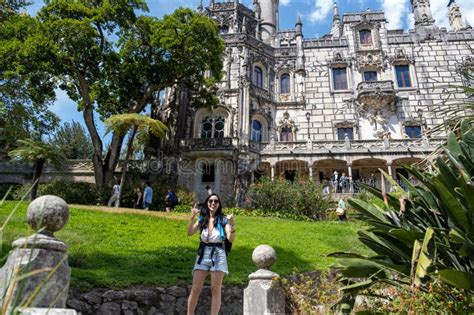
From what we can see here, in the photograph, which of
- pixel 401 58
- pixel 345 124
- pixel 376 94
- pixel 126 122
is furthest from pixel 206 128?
pixel 401 58

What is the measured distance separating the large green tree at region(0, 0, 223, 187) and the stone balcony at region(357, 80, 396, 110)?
11956mm

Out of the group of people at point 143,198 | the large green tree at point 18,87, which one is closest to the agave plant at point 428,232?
the group of people at point 143,198

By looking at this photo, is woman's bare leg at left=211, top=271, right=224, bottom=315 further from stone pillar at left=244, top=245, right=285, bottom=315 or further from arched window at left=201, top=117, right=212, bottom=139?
arched window at left=201, top=117, right=212, bottom=139

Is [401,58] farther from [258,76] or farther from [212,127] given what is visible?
[212,127]

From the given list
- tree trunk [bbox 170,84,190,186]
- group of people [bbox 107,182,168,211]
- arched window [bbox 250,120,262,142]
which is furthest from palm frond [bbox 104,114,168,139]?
arched window [bbox 250,120,262,142]

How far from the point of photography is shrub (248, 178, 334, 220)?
18.6 m

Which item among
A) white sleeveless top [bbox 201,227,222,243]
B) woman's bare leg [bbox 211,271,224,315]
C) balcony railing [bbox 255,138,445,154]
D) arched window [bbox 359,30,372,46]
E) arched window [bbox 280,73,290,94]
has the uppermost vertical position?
arched window [bbox 359,30,372,46]

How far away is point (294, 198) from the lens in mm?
18641

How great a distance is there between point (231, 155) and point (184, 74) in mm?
5993

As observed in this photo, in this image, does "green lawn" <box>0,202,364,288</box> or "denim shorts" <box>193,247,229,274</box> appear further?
"green lawn" <box>0,202,364,288</box>

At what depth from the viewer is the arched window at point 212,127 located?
26.4 metres

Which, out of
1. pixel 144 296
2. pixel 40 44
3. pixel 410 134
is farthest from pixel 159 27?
pixel 410 134

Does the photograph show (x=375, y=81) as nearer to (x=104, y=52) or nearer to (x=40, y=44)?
(x=104, y=52)

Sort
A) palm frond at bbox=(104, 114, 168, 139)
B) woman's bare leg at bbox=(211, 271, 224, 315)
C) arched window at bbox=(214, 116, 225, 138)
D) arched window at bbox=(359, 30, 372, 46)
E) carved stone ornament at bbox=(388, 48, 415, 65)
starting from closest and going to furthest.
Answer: woman's bare leg at bbox=(211, 271, 224, 315), palm frond at bbox=(104, 114, 168, 139), arched window at bbox=(214, 116, 225, 138), carved stone ornament at bbox=(388, 48, 415, 65), arched window at bbox=(359, 30, 372, 46)
